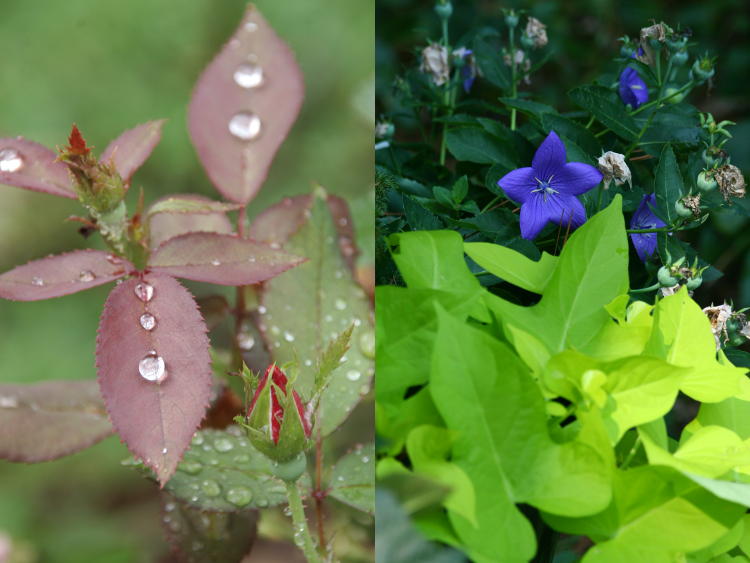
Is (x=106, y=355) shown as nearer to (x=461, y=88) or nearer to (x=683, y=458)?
(x=683, y=458)

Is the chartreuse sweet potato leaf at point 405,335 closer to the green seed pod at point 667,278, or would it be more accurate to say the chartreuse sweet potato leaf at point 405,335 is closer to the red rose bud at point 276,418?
the red rose bud at point 276,418

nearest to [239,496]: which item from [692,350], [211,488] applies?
[211,488]

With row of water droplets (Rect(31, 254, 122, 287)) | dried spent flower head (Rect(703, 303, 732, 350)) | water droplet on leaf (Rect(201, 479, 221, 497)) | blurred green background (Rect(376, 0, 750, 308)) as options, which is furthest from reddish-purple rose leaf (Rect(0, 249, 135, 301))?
blurred green background (Rect(376, 0, 750, 308))

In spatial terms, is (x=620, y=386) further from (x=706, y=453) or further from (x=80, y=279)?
(x=80, y=279)

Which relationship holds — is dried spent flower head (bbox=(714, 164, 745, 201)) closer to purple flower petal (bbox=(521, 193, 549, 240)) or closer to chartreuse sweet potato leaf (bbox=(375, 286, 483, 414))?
purple flower petal (bbox=(521, 193, 549, 240))

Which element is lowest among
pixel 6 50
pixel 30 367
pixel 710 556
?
pixel 710 556

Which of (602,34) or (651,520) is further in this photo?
(602,34)

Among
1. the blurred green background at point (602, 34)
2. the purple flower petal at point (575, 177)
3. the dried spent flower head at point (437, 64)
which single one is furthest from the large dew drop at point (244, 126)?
the blurred green background at point (602, 34)

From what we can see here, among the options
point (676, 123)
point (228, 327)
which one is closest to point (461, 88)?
point (676, 123)
